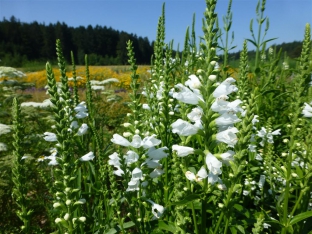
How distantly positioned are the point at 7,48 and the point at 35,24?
15156 mm

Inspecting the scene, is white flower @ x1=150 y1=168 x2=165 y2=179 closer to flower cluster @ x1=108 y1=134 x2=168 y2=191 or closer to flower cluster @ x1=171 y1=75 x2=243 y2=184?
flower cluster @ x1=108 y1=134 x2=168 y2=191

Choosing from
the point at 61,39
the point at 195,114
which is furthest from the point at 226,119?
the point at 61,39

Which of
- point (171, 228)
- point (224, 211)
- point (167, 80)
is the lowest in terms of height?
point (171, 228)

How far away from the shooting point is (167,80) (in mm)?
2650

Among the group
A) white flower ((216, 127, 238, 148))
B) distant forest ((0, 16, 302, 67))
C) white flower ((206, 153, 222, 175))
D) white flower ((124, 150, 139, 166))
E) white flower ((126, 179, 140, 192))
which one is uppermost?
distant forest ((0, 16, 302, 67))

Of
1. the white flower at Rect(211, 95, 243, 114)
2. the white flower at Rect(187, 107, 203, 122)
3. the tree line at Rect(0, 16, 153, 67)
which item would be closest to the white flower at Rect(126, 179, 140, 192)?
the white flower at Rect(187, 107, 203, 122)

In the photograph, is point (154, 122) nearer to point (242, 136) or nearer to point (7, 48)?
point (242, 136)

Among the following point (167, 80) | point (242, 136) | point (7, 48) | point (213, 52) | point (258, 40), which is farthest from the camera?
point (7, 48)

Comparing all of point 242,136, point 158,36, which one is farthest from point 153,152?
point 158,36

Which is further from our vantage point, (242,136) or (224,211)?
(224,211)

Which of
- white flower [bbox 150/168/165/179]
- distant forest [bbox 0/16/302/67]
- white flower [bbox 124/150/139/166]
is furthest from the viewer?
distant forest [bbox 0/16/302/67]

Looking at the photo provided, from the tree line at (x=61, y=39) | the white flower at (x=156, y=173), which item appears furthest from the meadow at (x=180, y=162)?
the tree line at (x=61, y=39)

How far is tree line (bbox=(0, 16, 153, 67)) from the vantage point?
69.8m

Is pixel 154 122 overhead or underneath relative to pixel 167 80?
underneath
